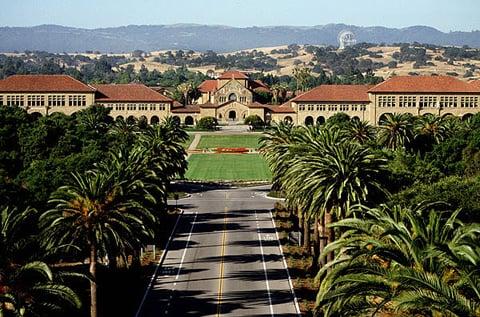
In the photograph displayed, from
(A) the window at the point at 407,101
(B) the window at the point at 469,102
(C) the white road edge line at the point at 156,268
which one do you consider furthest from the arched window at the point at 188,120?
(C) the white road edge line at the point at 156,268

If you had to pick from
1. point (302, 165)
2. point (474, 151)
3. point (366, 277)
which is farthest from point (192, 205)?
point (366, 277)

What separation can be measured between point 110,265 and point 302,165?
37.3ft

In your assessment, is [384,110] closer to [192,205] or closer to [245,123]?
[245,123]

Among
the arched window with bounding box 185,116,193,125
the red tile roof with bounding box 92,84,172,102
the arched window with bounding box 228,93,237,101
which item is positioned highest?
the red tile roof with bounding box 92,84,172,102

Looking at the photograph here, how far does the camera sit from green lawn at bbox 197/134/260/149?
4860 inches

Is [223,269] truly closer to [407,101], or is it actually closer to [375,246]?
[375,246]

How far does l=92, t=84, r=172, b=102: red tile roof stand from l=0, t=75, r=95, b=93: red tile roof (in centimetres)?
298

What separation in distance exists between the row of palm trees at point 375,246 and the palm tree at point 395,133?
33.3 metres

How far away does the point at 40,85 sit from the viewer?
14325 cm

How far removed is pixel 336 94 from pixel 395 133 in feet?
216

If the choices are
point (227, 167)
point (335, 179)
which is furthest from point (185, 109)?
point (335, 179)

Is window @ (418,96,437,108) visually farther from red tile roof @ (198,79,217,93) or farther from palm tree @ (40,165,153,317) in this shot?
palm tree @ (40,165,153,317)

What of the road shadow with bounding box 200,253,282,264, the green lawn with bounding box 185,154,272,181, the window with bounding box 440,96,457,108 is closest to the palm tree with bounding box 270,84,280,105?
the window with bounding box 440,96,457,108

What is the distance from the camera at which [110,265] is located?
→ 44.7m
